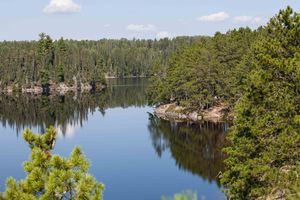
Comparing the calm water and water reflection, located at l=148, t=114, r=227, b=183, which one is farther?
water reflection, located at l=148, t=114, r=227, b=183

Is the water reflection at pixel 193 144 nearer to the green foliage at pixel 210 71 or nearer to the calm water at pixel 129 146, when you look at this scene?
the calm water at pixel 129 146

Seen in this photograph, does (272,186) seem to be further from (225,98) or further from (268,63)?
(225,98)

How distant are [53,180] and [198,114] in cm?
8707

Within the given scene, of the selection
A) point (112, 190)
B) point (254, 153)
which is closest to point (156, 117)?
point (112, 190)

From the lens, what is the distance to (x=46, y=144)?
1647 centimetres

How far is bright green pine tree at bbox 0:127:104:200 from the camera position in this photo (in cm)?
1526

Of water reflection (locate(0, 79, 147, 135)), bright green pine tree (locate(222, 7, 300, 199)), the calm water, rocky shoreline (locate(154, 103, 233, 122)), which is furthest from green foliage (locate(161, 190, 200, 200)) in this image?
water reflection (locate(0, 79, 147, 135))

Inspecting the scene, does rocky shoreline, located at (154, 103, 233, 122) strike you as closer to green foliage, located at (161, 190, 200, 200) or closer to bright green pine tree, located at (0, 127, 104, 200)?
bright green pine tree, located at (0, 127, 104, 200)

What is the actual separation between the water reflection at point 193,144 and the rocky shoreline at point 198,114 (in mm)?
3246

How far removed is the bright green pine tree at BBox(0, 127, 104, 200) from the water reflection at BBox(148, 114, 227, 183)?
45.3m

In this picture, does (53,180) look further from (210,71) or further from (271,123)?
(210,71)

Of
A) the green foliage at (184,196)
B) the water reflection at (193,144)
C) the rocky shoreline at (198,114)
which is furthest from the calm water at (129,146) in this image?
the green foliage at (184,196)

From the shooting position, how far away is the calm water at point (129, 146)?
195 ft

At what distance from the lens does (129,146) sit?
82875 mm
